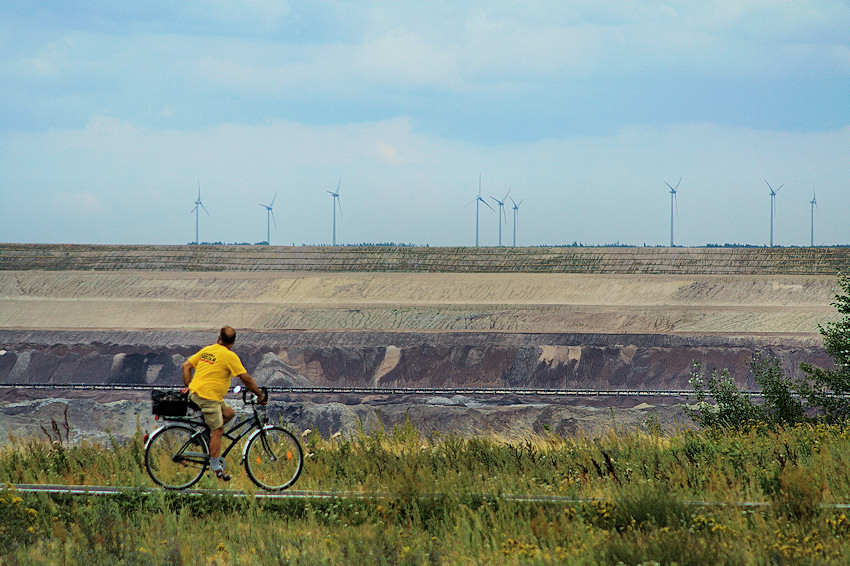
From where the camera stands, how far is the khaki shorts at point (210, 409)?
26.6 feet

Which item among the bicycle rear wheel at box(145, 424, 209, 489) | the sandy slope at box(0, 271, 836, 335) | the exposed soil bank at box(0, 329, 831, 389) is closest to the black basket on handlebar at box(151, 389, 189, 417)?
the bicycle rear wheel at box(145, 424, 209, 489)

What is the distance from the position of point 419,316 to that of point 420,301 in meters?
4.39

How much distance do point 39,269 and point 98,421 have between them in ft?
119

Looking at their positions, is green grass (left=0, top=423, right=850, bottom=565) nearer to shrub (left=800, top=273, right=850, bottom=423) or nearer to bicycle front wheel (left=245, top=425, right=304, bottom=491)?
bicycle front wheel (left=245, top=425, right=304, bottom=491)

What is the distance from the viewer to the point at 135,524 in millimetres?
7523

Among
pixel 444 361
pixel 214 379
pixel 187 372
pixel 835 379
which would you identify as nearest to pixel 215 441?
pixel 214 379

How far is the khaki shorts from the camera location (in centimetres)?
812

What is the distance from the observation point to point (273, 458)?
28.6ft

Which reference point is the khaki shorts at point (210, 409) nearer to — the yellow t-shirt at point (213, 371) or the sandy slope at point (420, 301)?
the yellow t-shirt at point (213, 371)

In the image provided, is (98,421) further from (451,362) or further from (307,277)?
(307,277)

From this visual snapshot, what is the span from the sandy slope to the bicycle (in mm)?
31576

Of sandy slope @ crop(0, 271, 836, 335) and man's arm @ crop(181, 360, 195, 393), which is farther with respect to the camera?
sandy slope @ crop(0, 271, 836, 335)

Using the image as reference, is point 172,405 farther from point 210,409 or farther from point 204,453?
point 204,453

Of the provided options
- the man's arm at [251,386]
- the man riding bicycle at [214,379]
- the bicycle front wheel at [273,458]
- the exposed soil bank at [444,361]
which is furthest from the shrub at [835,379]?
the exposed soil bank at [444,361]
